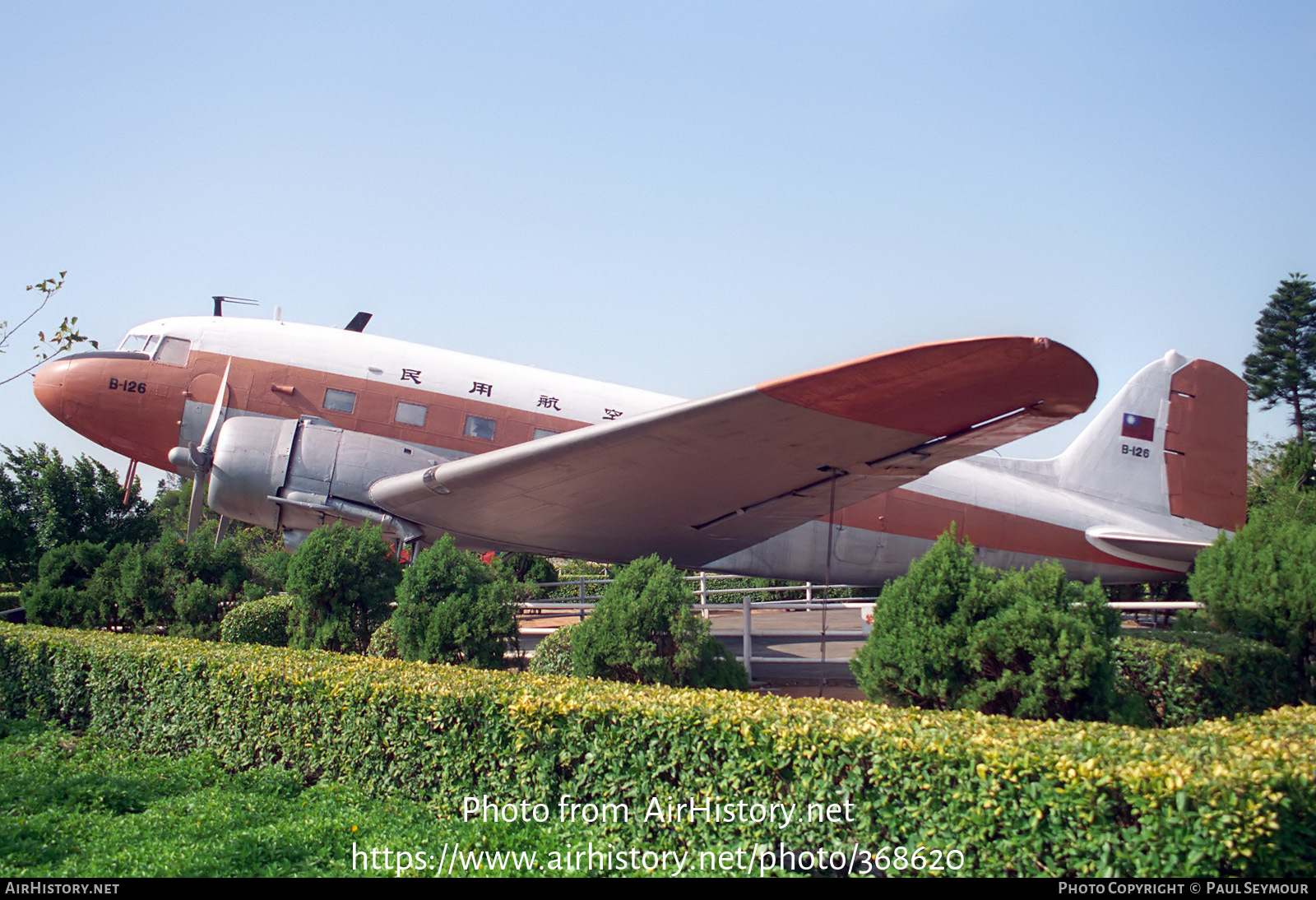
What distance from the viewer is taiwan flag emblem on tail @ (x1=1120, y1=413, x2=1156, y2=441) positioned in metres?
13.1

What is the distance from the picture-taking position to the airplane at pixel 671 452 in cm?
674

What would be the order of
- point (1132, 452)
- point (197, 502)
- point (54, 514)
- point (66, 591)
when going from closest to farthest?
point (66, 591)
point (197, 502)
point (1132, 452)
point (54, 514)

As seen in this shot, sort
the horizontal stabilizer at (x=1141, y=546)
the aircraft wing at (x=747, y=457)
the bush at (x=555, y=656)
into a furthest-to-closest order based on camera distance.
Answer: the horizontal stabilizer at (x=1141, y=546)
the bush at (x=555, y=656)
the aircraft wing at (x=747, y=457)

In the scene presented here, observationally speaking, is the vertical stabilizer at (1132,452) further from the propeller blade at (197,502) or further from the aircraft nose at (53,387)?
the aircraft nose at (53,387)

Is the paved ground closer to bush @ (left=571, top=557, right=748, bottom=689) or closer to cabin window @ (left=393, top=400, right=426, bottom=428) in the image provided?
bush @ (left=571, top=557, right=748, bottom=689)

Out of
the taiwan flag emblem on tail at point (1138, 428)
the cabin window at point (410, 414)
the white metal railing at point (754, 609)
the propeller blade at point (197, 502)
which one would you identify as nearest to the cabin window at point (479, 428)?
the cabin window at point (410, 414)

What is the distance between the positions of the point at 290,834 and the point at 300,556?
4274mm

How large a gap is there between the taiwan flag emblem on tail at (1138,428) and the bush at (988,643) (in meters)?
8.22

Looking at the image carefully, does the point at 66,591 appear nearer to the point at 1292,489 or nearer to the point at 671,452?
the point at 671,452

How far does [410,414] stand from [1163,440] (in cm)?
1215

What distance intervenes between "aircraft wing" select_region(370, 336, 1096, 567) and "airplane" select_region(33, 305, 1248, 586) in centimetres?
3

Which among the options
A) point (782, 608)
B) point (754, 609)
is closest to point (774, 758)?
point (782, 608)

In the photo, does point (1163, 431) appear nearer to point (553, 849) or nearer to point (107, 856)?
point (553, 849)

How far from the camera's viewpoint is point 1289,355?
40.2m
